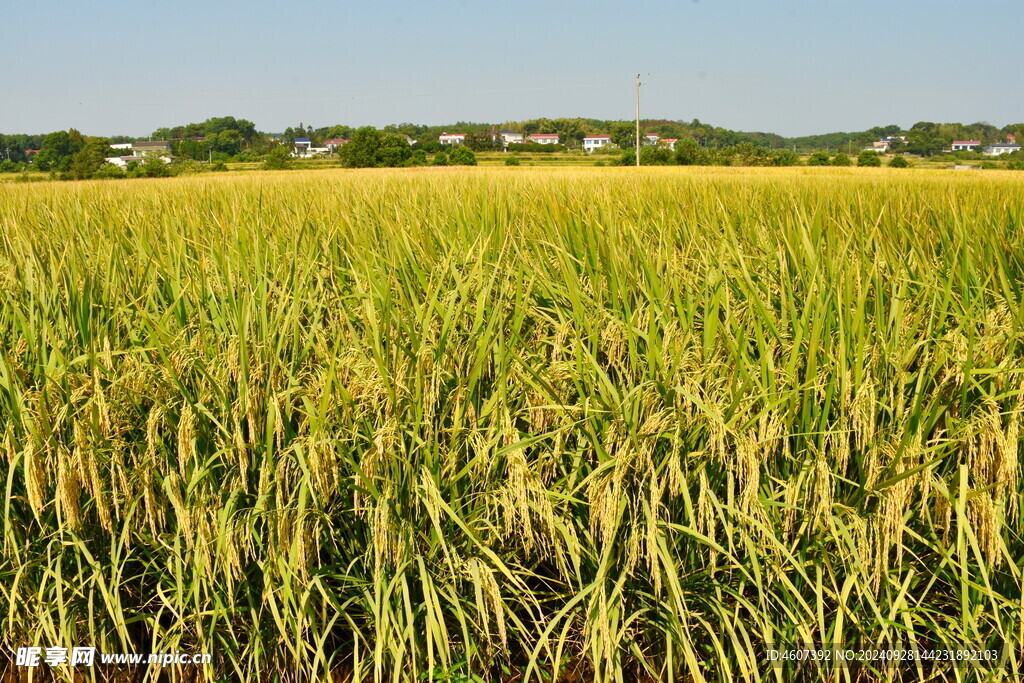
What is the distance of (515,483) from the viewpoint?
5.12 ft

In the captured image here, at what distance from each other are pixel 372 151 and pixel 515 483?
156 ft

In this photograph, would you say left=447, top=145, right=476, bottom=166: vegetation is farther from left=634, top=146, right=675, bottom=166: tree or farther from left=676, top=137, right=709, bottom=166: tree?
left=676, top=137, right=709, bottom=166: tree

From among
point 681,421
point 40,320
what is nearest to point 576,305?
point 681,421

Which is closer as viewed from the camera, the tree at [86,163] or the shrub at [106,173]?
the shrub at [106,173]

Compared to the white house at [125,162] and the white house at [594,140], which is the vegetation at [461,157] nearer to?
the white house at [125,162]

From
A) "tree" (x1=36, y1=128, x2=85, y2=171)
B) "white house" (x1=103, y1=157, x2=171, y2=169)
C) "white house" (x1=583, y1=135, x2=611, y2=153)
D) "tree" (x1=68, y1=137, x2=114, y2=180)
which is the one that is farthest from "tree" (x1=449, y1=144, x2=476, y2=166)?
"white house" (x1=583, y1=135, x2=611, y2=153)

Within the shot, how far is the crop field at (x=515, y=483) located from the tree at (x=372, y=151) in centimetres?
4469

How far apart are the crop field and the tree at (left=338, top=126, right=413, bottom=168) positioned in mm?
44690

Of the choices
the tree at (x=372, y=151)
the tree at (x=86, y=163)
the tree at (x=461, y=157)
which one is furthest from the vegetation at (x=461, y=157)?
the tree at (x=86, y=163)

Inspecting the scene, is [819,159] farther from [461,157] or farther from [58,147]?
[58,147]

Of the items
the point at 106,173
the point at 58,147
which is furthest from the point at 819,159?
the point at 58,147

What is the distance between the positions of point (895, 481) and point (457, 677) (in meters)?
1.07

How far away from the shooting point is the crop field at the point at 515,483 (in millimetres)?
1538

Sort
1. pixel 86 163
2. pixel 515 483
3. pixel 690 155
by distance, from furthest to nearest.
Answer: pixel 690 155, pixel 86 163, pixel 515 483
